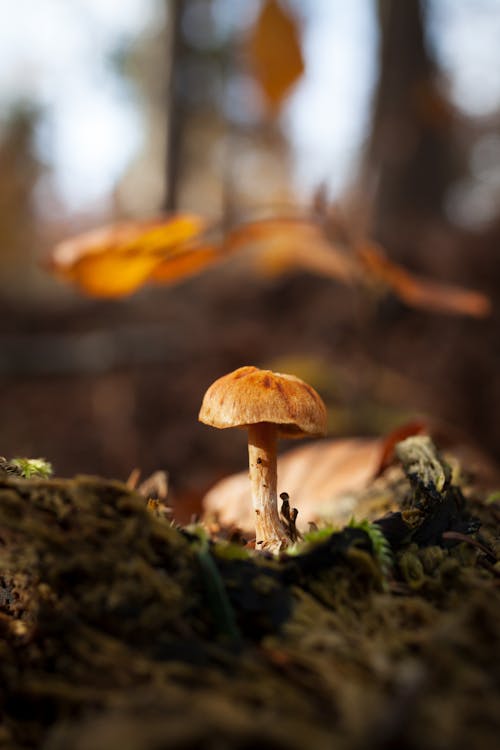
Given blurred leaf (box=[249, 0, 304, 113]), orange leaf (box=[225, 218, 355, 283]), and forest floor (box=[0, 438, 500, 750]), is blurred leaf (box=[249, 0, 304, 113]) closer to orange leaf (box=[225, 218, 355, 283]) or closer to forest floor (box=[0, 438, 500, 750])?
orange leaf (box=[225, 218, 355, 283])

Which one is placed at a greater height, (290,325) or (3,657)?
(290,325)

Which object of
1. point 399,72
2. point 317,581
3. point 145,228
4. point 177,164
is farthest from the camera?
point 177,164

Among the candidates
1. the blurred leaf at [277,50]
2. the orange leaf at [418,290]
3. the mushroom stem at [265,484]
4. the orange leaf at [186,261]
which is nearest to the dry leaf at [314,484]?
the mushroom stem at [265,484]

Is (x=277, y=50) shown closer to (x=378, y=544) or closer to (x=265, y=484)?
(x=265, y=484)

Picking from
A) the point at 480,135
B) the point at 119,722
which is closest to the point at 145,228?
the point at 119,722

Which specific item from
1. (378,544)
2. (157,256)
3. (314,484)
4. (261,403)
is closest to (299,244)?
(314,484)

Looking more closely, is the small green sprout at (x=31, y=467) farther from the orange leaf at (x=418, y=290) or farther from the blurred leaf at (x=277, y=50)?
the blurred leaf at (x=277, y=50)

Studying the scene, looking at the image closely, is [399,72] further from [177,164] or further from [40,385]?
[40,385]
